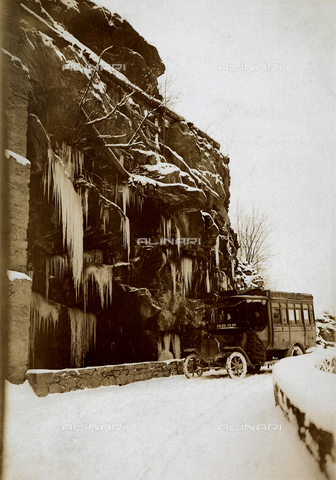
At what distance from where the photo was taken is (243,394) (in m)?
7.10

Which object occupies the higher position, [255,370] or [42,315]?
[42,315]

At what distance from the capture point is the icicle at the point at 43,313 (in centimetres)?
870

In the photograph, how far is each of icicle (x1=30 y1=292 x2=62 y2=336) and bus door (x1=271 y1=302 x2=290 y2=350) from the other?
4771mm

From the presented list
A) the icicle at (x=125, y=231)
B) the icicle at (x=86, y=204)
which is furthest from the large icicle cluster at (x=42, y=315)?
the icicle at (x=125, y=231)

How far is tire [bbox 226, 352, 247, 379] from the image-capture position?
9500 mm

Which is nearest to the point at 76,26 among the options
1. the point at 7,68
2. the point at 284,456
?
the point at 7,68

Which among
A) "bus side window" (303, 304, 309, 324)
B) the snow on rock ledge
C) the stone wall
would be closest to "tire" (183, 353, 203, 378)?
the stone wall

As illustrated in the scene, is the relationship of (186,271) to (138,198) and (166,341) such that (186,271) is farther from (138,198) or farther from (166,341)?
(138,198)

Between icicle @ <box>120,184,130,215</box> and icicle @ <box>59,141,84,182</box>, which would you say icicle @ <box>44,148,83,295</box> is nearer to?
icicle @ <box>59,141,84,182</box>

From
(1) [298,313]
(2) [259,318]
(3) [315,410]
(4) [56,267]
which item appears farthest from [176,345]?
(3) [315,410]

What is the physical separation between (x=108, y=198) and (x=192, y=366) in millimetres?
4301

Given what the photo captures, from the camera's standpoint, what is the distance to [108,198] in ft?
34.3

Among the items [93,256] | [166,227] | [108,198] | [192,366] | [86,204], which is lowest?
[192,366]

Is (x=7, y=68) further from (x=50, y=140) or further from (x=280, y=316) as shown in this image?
(x=280, y=316)
